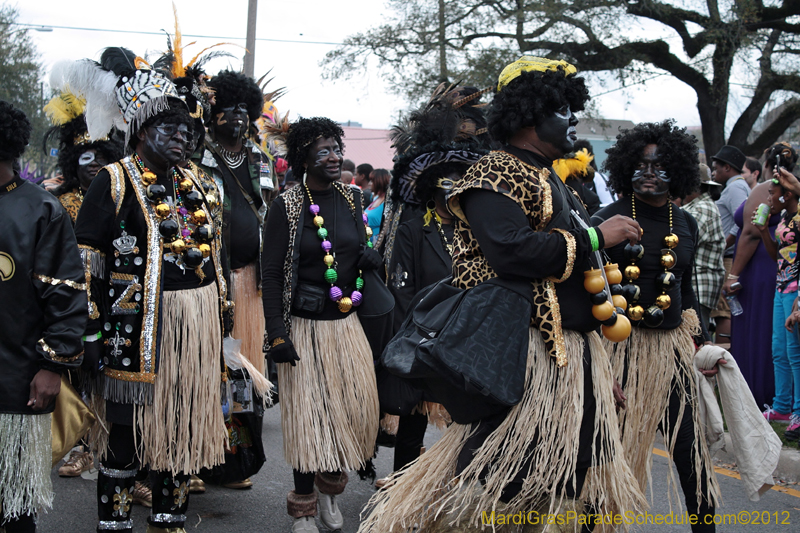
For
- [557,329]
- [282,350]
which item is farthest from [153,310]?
[557,329]

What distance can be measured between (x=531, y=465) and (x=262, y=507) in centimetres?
248

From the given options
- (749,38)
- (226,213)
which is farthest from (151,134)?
(749,38)

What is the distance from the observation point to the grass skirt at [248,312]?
5207 mm

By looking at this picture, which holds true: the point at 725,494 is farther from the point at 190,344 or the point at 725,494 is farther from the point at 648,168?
the point at 190,344

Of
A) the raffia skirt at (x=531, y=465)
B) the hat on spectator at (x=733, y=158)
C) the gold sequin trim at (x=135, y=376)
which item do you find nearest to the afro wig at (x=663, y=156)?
the raffia skirt at (x=531, y=465)

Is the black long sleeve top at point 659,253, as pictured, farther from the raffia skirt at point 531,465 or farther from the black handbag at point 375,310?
the black handbag at point 375,310

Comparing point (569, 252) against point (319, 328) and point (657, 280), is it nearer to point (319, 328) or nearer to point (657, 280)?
point (657, 280)

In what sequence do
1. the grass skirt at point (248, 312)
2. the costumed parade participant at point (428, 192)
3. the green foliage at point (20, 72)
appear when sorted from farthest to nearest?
the green foliage at point (20, 72)
the grass skirt at point (248, 312)
the costumed parade participant at point (428, 192)

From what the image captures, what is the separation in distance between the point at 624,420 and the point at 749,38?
14.8m

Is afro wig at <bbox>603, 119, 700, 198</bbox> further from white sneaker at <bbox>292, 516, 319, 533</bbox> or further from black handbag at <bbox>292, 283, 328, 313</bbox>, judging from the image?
white sneaker at <bbox>292, 516, 319, 533</bbox>

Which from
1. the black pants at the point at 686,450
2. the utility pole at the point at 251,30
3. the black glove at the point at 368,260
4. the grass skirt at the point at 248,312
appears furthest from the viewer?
the utility pole at the point at 251,30

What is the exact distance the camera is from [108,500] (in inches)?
140

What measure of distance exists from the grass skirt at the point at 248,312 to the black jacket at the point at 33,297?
204 centimetres

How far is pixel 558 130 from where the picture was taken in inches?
113
